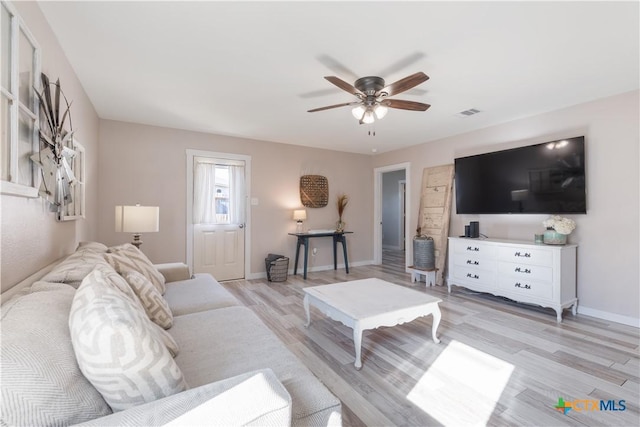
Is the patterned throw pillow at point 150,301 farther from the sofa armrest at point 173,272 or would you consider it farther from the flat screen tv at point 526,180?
the flat screen tv at point 526,180

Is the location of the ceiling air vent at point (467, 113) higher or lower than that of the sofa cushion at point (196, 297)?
higher

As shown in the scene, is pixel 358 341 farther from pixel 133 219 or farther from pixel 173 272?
pixel 133 219

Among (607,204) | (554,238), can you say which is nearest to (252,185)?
(554,238)

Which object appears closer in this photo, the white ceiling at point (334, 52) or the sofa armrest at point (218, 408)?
the sofa armrest at point (218, 408)


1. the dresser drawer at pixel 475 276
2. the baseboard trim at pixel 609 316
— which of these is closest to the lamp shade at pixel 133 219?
the dresser drawer at pixel 475 276

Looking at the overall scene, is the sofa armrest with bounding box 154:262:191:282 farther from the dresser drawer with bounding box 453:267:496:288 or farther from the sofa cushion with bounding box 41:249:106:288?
the dresser drawer with bounding box 453:267:496:288

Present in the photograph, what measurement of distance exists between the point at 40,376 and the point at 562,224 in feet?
13.8

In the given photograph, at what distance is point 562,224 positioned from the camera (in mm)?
3225

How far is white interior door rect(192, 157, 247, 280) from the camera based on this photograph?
4512 mm

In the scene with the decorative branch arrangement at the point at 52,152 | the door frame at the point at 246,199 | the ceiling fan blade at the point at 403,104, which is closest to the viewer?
the decorative branch arrangement at the point at 52,152

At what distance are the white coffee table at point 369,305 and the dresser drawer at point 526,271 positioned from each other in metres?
1.57

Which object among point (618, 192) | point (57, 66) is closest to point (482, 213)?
point (618, 192)

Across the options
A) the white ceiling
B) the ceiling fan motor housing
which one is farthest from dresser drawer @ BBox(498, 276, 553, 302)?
the ceiling fan motor housing

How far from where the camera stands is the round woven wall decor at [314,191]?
5.38m
